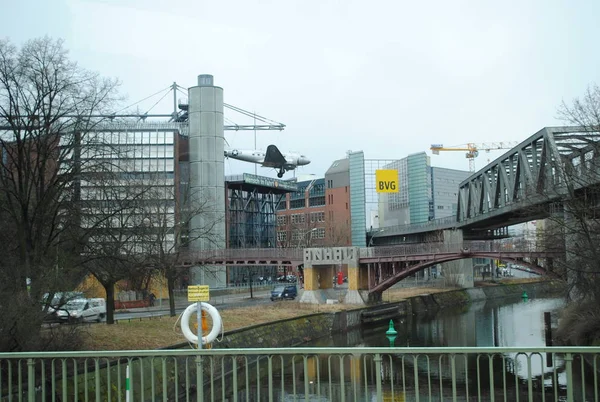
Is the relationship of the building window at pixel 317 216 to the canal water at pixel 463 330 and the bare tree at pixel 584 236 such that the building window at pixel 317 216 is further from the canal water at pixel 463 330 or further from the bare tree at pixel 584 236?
the bare tree at pixel 584 236

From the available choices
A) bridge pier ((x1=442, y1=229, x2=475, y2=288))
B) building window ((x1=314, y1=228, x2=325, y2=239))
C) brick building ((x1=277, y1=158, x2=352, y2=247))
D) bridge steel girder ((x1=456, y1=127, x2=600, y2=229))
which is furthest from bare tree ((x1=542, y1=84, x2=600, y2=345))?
building window ((x1=314, y1=228, x2=325, y2=239))

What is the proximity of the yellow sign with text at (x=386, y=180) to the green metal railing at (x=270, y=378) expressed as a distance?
8570cm

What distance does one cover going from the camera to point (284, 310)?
170 ft

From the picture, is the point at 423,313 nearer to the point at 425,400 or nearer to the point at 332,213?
the point at 425,400

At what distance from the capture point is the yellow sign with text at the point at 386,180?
395ft

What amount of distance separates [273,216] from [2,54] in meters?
93.5

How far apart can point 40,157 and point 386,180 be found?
10087 centimetres

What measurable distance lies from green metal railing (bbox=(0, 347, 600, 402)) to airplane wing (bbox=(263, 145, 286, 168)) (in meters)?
84.8

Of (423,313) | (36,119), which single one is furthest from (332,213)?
(36,119)

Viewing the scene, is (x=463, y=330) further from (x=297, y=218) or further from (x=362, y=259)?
(x=297, y=218)

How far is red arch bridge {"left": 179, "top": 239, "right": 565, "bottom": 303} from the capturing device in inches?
2299

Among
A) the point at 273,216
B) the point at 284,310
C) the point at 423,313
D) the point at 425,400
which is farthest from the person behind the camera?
the point at 273,216

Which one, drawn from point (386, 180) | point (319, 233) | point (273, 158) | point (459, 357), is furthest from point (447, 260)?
point (319, 233)

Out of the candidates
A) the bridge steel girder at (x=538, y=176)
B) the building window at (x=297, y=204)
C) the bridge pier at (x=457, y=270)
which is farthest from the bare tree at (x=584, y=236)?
the building window at (x=297, y=204)
